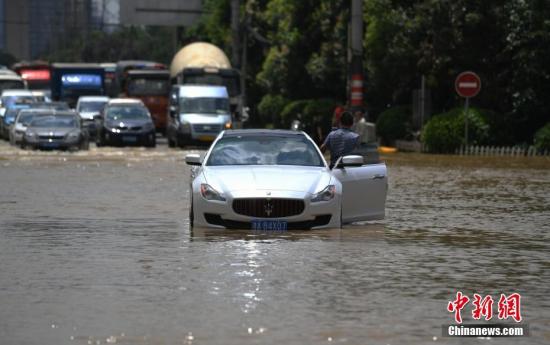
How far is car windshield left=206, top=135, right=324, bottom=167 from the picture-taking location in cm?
2055

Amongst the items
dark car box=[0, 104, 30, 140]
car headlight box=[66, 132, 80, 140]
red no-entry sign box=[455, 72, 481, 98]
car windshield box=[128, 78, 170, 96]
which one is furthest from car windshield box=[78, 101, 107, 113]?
red no-entry sign box=[455, 72, 481, 98]

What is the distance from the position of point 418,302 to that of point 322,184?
6445 millimetres

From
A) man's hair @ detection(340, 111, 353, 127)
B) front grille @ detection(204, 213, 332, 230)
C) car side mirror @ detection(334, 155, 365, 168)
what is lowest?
front grille @ detection(204, 213, 332, 230)

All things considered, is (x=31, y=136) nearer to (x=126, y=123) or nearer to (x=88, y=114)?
(x=126, y=123)

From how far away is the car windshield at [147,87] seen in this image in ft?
245

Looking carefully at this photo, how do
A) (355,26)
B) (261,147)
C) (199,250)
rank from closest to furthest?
(199,250), (261,147), (355,26)

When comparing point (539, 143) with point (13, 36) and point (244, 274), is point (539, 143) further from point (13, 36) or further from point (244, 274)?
point (13, 36)

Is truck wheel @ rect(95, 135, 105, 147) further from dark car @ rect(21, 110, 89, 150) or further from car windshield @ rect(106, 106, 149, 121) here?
dark car @ rect(21, 110, 89, 150)

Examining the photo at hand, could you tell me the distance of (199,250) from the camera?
1719 cm

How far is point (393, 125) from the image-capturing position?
57094 millimetres

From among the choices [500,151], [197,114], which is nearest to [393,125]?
[197,114]

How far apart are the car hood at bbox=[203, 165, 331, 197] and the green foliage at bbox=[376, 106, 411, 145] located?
3722cm

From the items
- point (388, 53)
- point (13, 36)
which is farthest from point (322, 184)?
point (13, 36)

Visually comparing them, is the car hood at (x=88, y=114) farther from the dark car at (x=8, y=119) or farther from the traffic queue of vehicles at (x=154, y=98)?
the dark car at (x=8, y=119)
